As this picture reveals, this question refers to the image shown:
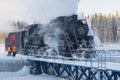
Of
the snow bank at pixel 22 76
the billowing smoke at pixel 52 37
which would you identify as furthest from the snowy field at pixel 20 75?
the billowing smoke at pixel 52 37

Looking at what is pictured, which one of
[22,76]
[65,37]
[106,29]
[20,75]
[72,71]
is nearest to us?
[72,71]

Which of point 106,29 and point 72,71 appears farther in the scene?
point 106,29

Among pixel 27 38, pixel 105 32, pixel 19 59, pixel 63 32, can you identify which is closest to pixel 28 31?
pixel 27 38

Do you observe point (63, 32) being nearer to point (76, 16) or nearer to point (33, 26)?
point (76, 16)

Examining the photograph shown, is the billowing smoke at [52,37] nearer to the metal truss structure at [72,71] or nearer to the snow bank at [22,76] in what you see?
the metal truss structure at [72,71]

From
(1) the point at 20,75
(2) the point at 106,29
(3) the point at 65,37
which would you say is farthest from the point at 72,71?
(2) the point at 106,29

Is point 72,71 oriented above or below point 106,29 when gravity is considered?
below

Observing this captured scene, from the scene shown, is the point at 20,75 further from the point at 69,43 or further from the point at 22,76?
the point at 69,43

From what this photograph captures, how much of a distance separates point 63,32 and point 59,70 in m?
2.95

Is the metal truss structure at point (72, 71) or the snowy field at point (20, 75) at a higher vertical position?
the metal truss structure at point (72, 71)

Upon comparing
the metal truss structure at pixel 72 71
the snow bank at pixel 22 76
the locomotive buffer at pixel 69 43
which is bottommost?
the snow bank at pixel 22 76

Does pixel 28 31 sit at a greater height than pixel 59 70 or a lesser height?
greater

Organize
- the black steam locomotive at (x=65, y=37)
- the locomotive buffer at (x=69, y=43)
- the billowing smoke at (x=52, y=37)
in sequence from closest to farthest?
the locomotive buffer at (x=69, y=43), the black steam locomotive at (x=65, y=37), the billowing smoke at (x=52, y=37)

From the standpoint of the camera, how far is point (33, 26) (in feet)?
86.0
